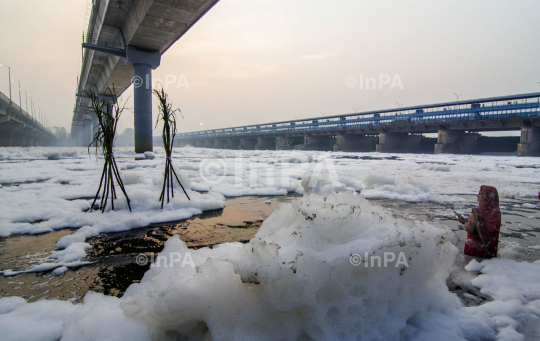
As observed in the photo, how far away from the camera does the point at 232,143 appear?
2012 inches

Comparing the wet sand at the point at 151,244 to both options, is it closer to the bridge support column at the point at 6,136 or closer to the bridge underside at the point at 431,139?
the bridge underside at the point at 431,139

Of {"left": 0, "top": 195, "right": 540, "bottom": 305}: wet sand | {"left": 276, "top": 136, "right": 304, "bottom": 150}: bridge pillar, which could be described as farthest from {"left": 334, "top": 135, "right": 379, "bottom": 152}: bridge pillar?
{"left": 0, "top": 195, "right": 540, "bottom": 305}: wet sand

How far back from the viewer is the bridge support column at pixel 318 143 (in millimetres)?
36656

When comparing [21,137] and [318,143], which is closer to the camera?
[318,143]

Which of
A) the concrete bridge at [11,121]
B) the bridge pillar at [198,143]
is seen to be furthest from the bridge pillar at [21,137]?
the bridge pillar at [198,143]

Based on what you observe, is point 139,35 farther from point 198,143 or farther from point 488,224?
point 198,143

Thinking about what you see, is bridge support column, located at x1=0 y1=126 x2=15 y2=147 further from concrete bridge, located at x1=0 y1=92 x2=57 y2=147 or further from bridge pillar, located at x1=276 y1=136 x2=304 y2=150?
bridge pillar, located at x1=276 y1=136 x2=304 y2=150

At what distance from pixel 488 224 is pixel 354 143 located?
32295 mm

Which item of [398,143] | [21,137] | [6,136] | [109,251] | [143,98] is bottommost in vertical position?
[109,251]

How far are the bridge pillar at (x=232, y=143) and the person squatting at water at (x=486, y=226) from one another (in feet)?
157

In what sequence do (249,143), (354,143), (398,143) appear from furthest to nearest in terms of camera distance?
(249,143), (354,143), (398,143)

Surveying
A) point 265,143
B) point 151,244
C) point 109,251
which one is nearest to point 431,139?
point 265,143

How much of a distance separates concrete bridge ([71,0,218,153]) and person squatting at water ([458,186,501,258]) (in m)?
12.1

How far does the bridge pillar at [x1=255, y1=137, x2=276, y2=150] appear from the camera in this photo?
42.2 m
